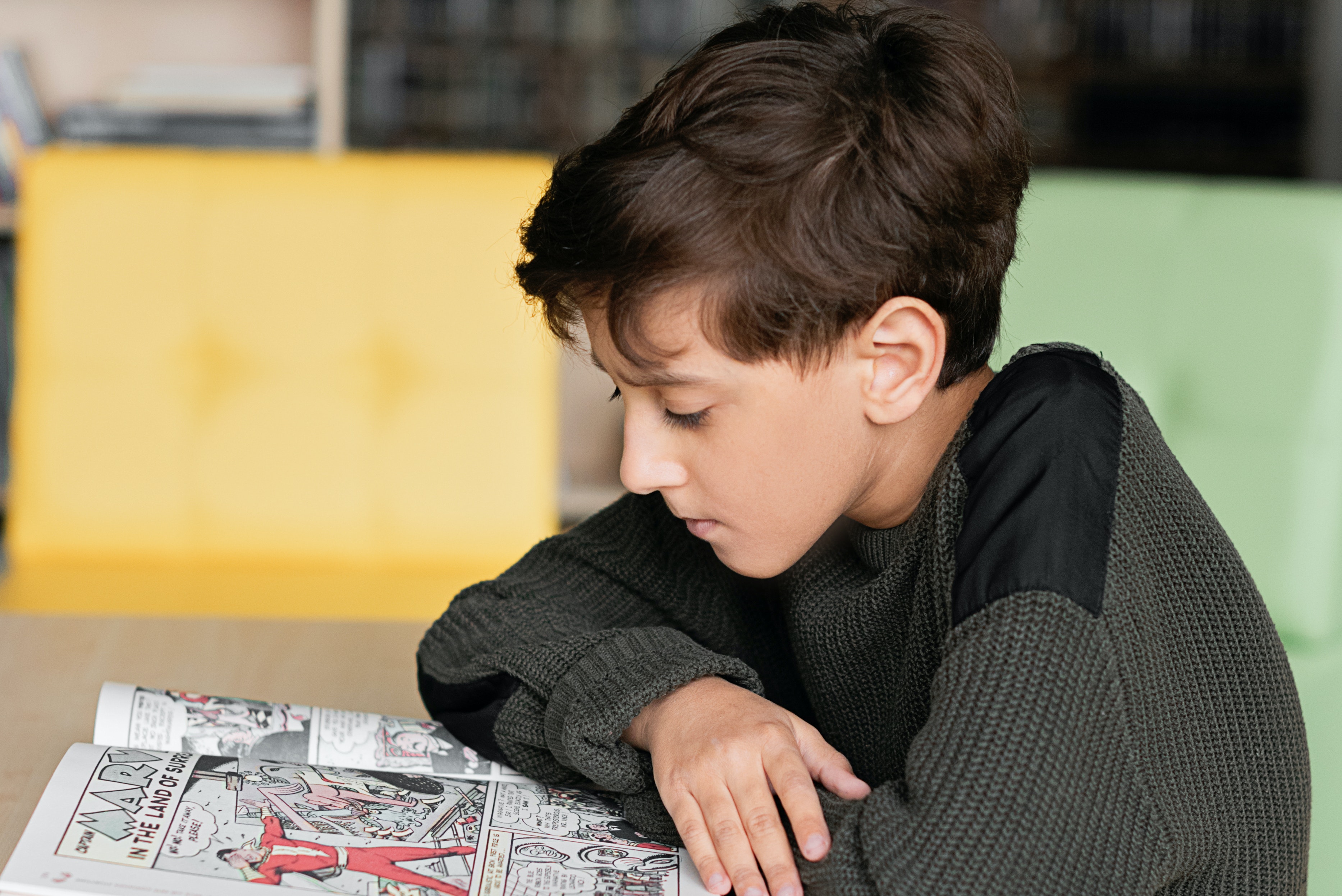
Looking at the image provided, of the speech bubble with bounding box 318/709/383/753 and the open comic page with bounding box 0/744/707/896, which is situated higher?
the open comic page with bounding box 0/744/707/896

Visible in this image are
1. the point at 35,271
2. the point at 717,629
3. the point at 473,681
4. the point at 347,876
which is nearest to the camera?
the point at 347,876

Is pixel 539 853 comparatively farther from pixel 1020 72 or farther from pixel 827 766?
pixel 1020 72

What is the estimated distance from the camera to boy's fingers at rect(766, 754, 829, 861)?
56 centimetres

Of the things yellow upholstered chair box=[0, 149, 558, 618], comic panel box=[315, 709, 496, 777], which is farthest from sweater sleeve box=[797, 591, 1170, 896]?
yellow upholstered chair box=[0, 149, 558, 618]

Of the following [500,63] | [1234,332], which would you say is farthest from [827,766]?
[500,63]

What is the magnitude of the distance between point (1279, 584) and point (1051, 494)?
719 millimetres

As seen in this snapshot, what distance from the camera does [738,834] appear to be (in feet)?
1.92

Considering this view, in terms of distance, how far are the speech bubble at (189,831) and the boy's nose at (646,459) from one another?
0.26m

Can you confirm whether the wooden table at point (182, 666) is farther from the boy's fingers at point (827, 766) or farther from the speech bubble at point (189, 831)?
the boy's fingers at point (827, 766)

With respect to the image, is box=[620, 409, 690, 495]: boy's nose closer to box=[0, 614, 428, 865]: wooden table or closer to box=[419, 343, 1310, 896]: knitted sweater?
box=[419, 343, 1310, 896]: knitted sweater

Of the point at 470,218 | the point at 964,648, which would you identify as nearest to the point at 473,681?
the point at 964,648

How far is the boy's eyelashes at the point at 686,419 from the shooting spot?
0.65 m

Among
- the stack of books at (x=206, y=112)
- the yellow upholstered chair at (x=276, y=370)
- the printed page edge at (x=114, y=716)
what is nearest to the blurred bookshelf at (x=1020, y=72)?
the stack of books at (x=206, y=112)

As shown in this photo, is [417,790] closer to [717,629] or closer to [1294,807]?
[717,629]
